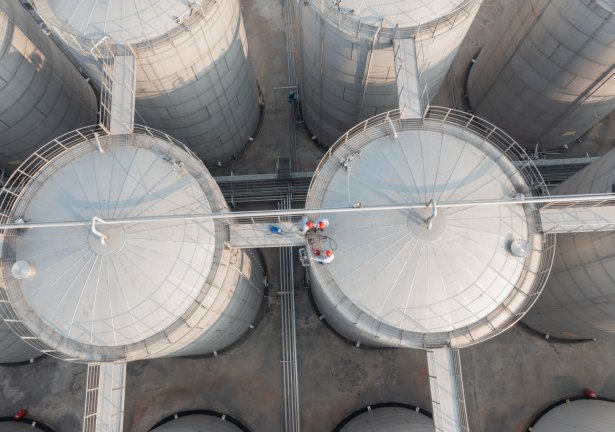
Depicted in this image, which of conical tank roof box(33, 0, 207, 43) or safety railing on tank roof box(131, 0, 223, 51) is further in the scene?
safety railing on tank roof box(131, 0, 223, 51)

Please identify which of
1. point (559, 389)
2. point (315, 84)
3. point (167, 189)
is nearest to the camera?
point (167, 189)

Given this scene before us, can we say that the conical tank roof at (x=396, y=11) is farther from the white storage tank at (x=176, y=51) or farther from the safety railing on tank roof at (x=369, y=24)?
the white storage tank at (x=176, y=51)

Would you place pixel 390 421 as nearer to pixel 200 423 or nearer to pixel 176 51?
pixel 200 423

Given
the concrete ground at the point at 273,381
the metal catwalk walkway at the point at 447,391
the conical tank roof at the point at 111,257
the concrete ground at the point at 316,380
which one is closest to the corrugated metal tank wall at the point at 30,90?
the conical tank roof at the point at 111,257

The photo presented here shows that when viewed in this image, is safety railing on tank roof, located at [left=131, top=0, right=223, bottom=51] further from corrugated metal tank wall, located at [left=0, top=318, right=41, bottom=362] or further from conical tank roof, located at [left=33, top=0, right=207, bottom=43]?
corrugated metal tank wall, located at [left=0, top=318, right=41, bottom=362]

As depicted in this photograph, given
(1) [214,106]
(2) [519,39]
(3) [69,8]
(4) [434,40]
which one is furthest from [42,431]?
(2) [519,39]

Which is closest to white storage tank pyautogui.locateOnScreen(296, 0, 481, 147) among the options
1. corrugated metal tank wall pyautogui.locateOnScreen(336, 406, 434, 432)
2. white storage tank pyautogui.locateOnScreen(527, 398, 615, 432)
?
corrugated metal tank wall pyautogui.locateOnScreen(336, 406, 434, 432)

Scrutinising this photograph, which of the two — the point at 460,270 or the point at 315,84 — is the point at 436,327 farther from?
the point at 315,84
